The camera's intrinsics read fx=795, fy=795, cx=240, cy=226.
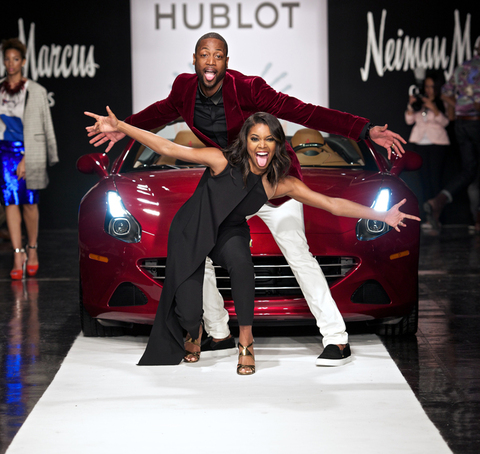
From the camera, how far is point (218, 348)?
401 cm

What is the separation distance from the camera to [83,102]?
32.9 ft

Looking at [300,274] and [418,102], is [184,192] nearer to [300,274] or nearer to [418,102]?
[300,274]

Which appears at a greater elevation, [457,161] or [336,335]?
[457,161]

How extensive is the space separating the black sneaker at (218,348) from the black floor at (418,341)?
1.53 ft

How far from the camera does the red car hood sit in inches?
159

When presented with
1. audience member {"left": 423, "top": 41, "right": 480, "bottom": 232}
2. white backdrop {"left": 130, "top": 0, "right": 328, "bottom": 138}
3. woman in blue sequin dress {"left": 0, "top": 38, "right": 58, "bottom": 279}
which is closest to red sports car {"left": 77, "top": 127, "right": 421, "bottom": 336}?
woman in blue sequin dress {"left": 0, "top": 38, "right": 58, "bottom": 279}

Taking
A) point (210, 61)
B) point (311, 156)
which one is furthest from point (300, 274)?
point (311, 156)

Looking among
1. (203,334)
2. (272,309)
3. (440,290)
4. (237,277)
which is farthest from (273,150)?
(440,290)

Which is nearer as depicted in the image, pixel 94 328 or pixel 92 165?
pixel 94 328

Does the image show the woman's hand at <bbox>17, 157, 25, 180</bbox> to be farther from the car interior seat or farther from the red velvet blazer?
the red velvet blazer

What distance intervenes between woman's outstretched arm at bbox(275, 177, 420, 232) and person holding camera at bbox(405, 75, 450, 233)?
6.23 metres

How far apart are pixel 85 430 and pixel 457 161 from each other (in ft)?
26.2

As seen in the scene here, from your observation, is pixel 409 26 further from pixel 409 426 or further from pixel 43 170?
pixel 409 426

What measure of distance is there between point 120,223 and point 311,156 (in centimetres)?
153
